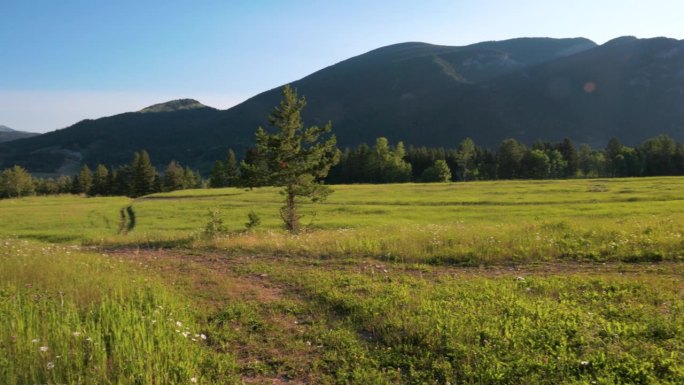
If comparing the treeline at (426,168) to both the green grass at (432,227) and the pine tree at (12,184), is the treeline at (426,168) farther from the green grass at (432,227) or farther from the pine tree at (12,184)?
the green grass at (432,227)

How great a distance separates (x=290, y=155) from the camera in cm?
2333

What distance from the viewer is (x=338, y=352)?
6.53 meters

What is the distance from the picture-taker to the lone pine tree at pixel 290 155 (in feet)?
75.2

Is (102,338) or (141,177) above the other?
(141,177)

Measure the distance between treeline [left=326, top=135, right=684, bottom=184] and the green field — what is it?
347ft

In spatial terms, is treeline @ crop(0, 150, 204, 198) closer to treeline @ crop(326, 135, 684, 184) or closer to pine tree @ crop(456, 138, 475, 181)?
treeline @ crop(326, 135, 684, 184)

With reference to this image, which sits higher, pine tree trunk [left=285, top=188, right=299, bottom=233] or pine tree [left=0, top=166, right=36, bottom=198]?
pine tree [left=0, top=166, right=36, bottom=198]

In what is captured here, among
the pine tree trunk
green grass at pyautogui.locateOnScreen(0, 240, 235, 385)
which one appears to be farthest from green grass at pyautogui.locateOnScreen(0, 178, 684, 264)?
green grass at pyautogui.locateOnScreen(0, 240, 235, 385)

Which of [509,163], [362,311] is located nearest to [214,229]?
[362,311]

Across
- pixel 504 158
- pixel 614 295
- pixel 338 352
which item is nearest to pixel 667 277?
pixel 614 295

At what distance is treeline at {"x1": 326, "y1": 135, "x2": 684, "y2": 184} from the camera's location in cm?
11594

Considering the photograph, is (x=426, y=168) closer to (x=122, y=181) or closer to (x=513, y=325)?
(x=122, y=181)

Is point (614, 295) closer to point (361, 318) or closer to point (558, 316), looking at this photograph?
point (558, 316)

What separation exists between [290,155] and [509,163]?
113 meters
